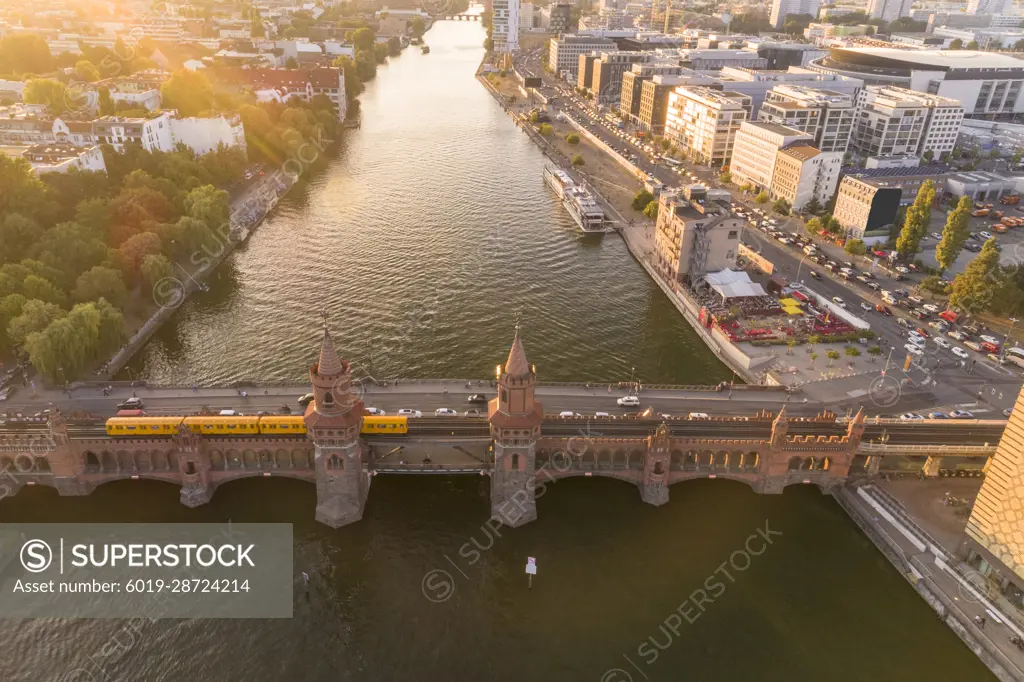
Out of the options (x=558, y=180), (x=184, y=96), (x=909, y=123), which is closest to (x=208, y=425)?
(x=558, y=180)

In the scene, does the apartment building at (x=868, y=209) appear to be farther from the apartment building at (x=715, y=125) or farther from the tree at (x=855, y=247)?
the apartment building at (x=715, y=125)

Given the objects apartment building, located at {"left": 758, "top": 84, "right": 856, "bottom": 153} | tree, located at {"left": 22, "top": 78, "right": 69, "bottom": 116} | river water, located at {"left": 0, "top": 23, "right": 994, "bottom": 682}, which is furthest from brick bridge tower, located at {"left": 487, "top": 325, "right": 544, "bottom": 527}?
tree, located at {"left": 22, "top": 78, "right": 69, "bottom": 116}

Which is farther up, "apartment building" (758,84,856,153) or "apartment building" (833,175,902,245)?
"apartment building" (758,84,856,153)

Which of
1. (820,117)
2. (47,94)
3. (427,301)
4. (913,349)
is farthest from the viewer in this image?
(820,117)

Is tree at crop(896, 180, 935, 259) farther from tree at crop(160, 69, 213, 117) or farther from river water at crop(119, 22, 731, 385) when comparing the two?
tree at crop(160, 69, 213, 117)

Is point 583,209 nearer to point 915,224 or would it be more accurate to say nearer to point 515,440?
point 915,224

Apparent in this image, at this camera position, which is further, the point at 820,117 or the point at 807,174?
the point at 820,117

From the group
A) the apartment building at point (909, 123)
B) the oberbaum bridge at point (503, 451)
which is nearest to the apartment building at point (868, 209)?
the apartment building at point (909, 123)
